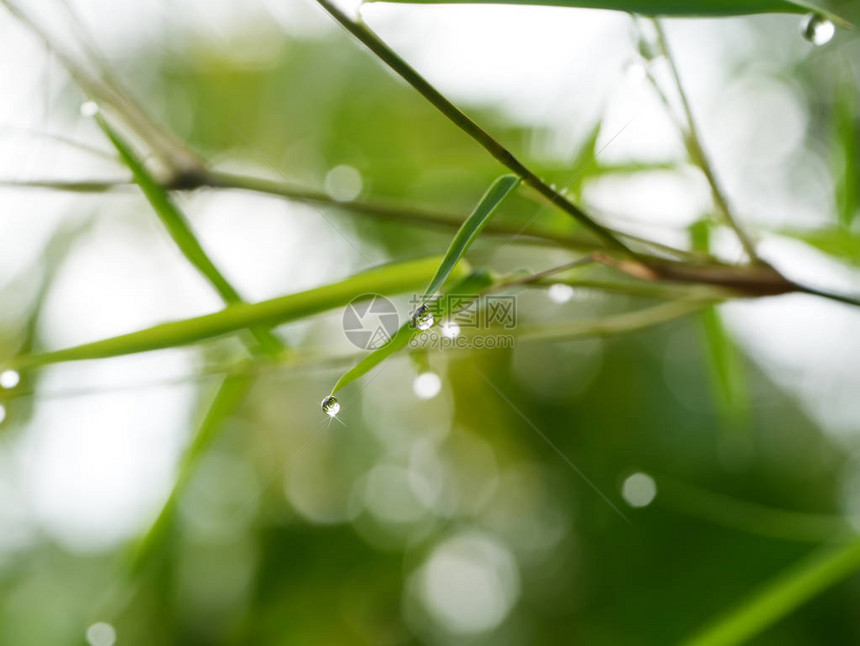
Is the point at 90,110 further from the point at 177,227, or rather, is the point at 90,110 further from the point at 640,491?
the point at 640,491

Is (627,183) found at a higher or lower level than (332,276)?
lower

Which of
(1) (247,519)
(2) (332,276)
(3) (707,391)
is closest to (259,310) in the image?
(2) (332,276)

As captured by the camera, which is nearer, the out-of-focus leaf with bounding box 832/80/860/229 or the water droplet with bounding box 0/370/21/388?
the water droplet with bounding box 0/370/21/388

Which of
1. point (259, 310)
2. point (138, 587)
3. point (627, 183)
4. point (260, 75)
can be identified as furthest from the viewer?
point (260, 75)

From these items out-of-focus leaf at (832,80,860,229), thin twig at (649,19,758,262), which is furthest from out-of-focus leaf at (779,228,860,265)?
thin twig at (649,19,758,262)

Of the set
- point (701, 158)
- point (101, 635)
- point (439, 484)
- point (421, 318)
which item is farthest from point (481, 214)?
point (439, 484)

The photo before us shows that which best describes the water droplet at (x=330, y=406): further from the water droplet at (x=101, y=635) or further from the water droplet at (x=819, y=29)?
the water droplet at (x=101, y=635)

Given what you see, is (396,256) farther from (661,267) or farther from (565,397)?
(661,267)

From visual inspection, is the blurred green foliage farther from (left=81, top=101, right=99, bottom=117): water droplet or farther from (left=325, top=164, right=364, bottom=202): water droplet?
(left=81, top=101, right=99, bottom=117): water droplet
